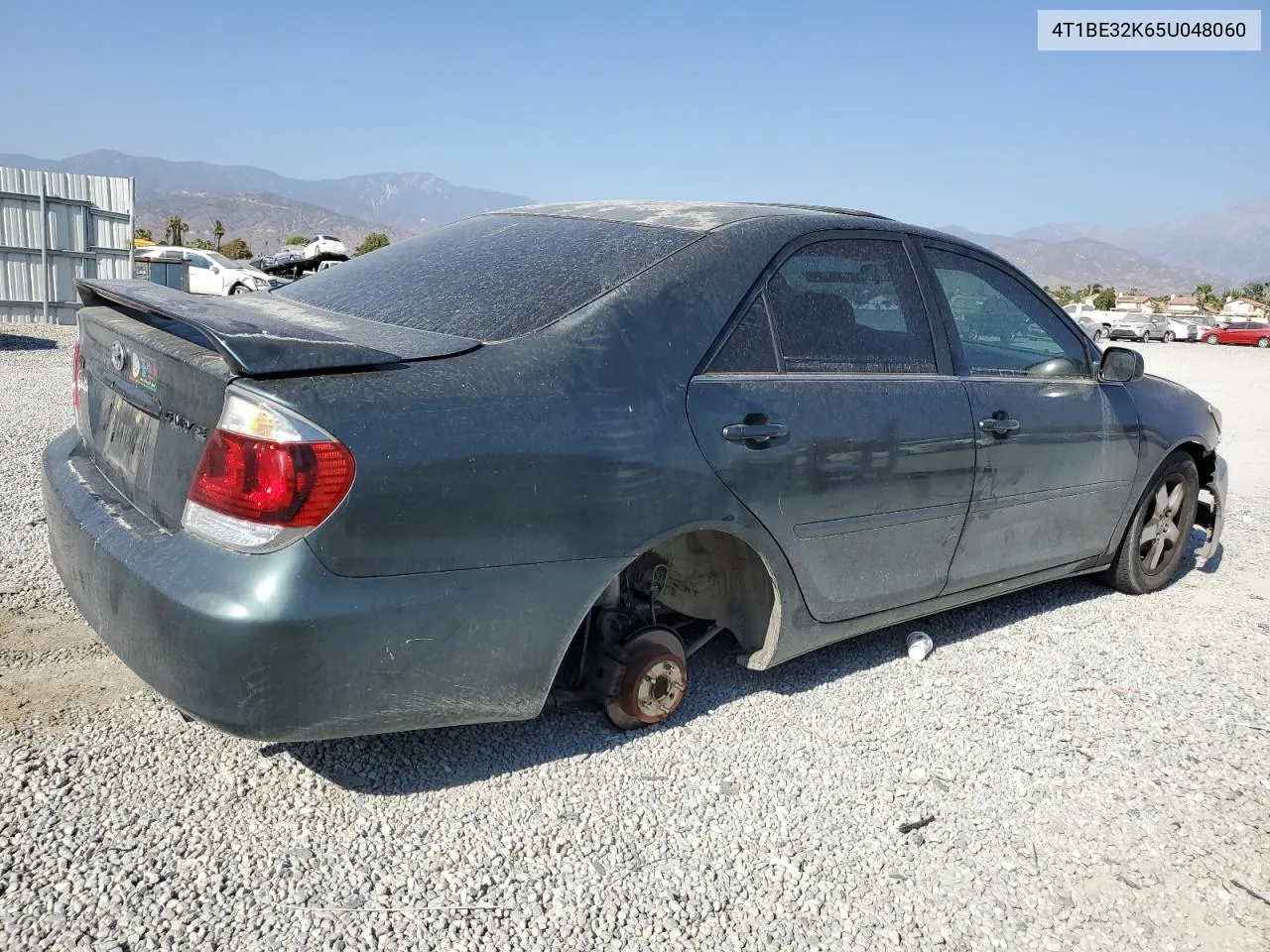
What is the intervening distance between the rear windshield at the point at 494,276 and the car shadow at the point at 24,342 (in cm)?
1184

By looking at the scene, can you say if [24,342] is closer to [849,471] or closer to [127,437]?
[127,437]

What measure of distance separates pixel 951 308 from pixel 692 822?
2.18 metres

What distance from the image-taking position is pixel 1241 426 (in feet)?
42.9

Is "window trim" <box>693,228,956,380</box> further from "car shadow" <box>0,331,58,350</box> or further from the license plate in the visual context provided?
"car shadow" <box>0,331,58,350</box>

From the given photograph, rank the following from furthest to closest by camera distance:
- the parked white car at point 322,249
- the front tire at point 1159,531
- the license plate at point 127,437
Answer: the parked white car at point 322,249
the front tire at point 1159,531
the license plate at point 127,437

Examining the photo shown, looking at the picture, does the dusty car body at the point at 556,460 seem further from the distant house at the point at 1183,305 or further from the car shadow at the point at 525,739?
the distant house at the point at 1183,305

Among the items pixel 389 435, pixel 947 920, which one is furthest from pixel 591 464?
pixel 947 920

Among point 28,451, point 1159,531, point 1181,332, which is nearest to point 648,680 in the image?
point 1159,531

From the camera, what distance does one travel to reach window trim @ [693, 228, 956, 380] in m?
2.99

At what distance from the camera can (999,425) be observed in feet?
12.2

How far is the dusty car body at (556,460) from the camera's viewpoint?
2266mm

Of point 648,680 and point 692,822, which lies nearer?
point 692,822

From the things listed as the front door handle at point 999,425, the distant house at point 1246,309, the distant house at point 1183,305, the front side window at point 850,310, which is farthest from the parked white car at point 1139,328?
the front side window at point 850,310

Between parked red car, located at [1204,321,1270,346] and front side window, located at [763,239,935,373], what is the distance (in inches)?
2118
